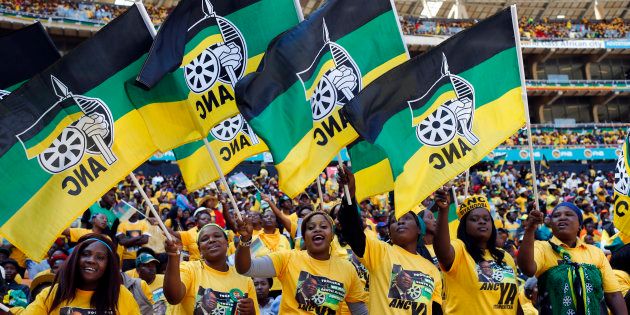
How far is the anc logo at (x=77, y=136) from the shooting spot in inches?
179

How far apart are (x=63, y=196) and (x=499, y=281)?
2892 millimetres

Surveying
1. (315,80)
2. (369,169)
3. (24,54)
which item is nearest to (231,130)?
(315,80)

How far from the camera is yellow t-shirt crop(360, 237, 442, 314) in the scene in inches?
171

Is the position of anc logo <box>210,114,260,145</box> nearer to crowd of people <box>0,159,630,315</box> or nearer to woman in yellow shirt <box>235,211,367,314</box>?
crowd of people <box>0,159,630,315</box>

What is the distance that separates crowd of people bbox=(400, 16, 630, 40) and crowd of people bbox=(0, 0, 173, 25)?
45.1ft

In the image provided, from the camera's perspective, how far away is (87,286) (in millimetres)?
3740

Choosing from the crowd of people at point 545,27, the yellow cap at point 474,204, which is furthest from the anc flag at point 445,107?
Result: the crowd of people at point 545,27

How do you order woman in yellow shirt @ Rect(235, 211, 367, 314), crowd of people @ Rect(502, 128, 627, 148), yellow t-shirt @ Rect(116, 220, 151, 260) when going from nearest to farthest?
1. woman in yellow shirt @ Rect(235, 211, 367, 314)
2. yellow t-shirt @ Rect(116, 220, 151, 260)
3. crowd of people @ Rect(502, 128, 627, 148)

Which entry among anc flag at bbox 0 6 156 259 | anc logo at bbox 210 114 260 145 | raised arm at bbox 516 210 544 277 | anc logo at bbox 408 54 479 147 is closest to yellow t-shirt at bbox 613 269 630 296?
raised arm at bbox 516 210 544 277

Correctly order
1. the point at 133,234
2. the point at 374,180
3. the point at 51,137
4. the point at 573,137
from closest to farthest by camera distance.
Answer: the point at 51,137, the point at 374,180, the point at 133,234, the point at 573,137

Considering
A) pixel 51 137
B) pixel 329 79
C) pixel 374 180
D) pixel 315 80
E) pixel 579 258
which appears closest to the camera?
pixel 51 137

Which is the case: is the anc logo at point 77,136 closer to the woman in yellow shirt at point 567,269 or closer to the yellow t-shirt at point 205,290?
the yellow t-shirt at point 205,290

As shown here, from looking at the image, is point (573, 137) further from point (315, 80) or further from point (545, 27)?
point (315, 80)

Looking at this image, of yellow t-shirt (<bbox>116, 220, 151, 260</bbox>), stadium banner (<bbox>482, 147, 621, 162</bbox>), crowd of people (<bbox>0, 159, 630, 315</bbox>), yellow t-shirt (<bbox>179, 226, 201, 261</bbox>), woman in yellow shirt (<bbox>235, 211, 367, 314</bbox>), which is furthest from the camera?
stadium banner (<bbox>482, 147, 621, 162</bbox>)
